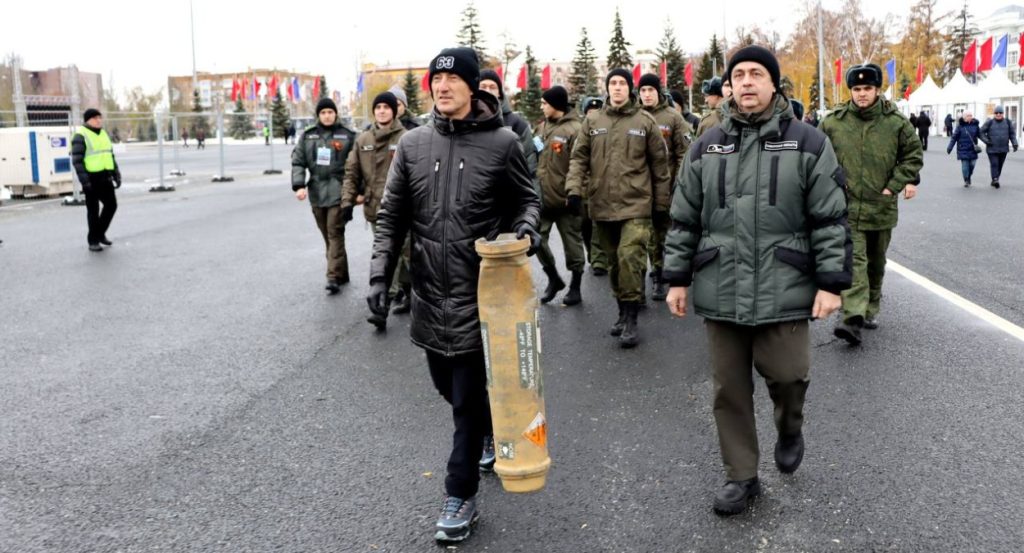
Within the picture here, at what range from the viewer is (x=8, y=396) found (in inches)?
230

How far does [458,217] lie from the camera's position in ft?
12.4

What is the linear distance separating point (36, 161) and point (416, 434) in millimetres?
18669

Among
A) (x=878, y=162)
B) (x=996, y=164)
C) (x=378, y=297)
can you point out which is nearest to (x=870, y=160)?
(x=878, y=162)

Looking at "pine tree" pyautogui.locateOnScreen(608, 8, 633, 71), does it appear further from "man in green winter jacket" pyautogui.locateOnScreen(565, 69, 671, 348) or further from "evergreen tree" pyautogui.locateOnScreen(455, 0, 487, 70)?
"man in green winter jacket" pyautogui.locateOnScreen(565, 69, 671, 348)

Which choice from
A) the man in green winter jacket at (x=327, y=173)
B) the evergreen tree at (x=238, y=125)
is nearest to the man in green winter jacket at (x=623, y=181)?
the man in green winter jacket at (x=327, y=173)

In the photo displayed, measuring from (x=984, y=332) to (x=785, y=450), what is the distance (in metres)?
3.45

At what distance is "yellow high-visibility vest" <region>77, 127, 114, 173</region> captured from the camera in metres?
12.8

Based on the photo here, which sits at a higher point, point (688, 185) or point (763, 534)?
point (688, 185)

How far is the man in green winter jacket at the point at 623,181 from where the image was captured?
699 cm

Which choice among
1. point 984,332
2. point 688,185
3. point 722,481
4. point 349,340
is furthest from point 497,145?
point 984,332

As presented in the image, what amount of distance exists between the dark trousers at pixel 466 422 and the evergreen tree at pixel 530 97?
193 feet

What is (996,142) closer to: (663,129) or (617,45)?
(663,129)

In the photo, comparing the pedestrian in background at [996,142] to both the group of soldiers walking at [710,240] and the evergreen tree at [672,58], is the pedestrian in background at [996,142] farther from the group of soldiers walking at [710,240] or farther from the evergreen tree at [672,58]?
the evergreen tree at [672,58]

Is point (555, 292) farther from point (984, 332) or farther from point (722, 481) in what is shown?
point (722, 481)
